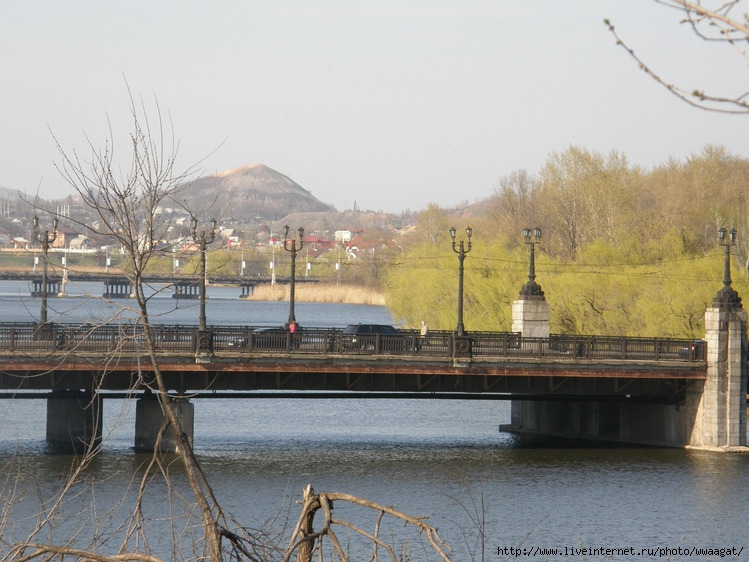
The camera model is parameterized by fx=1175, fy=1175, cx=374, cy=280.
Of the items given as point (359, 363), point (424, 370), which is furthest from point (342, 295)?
point (359, 363)

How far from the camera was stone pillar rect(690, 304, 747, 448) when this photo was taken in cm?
4119

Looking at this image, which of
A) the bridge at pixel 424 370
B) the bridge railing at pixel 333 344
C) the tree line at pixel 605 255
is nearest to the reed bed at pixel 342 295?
the tree line at pixel 605 255

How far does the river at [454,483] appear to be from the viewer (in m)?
28.2

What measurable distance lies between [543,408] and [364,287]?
413 feet

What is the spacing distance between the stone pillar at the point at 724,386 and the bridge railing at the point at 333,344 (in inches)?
25.9

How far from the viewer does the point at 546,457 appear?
41250 mm

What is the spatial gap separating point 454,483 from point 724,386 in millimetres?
11675

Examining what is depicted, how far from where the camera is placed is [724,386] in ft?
136

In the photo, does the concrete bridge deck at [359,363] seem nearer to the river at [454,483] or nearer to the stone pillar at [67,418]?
the stone pillar at [67,418]

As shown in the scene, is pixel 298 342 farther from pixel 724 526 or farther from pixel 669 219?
pixel 669 219

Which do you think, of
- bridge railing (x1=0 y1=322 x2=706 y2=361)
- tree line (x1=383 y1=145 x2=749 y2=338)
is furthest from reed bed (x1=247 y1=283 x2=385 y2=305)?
bridge railing (x1=0 y1=322 x2=706 y2=361)

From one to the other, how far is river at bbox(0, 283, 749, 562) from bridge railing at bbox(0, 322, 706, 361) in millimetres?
3276

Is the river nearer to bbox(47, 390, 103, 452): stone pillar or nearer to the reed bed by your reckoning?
bbox(47, 390, 103, 452): stone pillar

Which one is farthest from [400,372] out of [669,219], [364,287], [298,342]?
[364,287]
